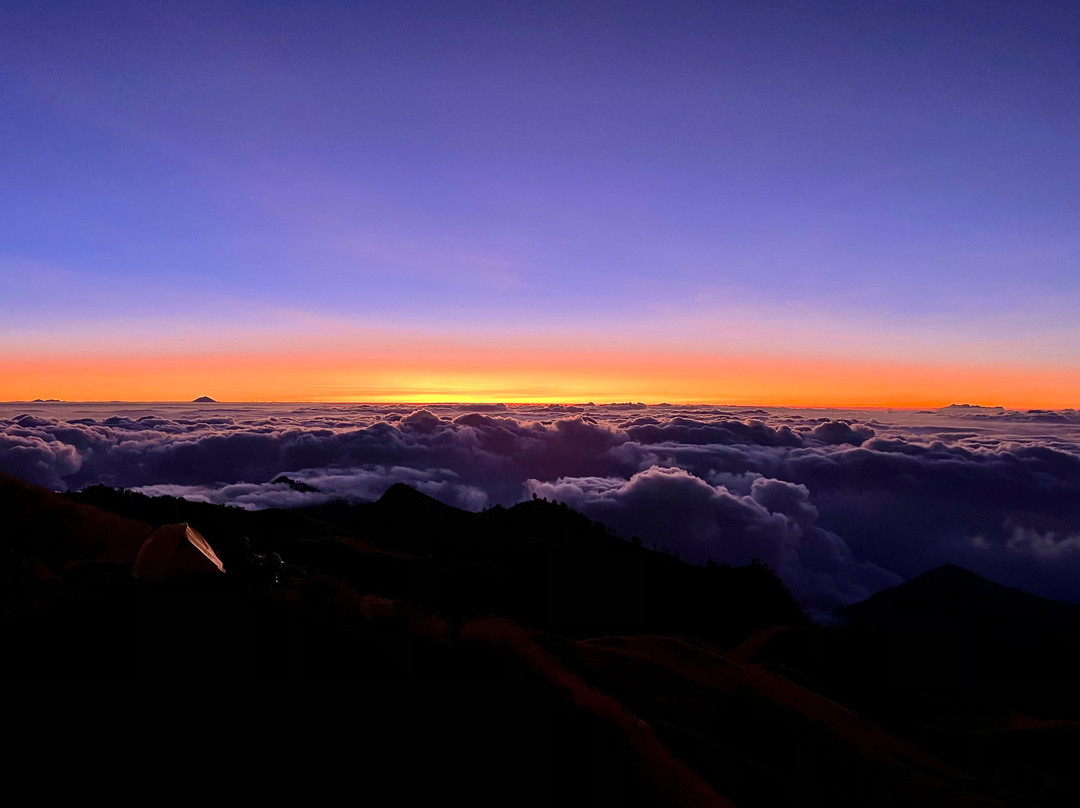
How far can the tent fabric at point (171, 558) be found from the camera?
64.7 feet

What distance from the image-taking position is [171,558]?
65.1 feet

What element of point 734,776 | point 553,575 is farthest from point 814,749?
point 553,575

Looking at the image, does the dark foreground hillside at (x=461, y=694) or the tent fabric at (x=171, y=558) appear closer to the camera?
the dark foreground hillside at (x=461, y=694)

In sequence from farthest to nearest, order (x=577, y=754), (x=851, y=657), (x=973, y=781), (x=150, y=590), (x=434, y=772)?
1. (x=851, y=657)
2. (x=973, y=781)
3. (x=150, y=590)
4. (x=577, y=754)
5. (x=434, y=772)

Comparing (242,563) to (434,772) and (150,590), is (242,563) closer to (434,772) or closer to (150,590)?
(150,590)

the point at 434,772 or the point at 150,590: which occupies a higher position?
the point at 150,590

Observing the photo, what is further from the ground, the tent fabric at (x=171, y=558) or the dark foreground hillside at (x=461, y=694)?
the tent fabric at (x=171, y=558)

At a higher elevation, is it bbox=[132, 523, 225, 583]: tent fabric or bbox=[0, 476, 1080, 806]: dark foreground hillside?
bbox=[132, 523, 225, 583]: tent fabric

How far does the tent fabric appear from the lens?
64.7ft

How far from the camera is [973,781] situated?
29203 millimetres

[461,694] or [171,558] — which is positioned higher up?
[171,558]

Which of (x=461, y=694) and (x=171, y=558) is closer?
(x=461, y=694)

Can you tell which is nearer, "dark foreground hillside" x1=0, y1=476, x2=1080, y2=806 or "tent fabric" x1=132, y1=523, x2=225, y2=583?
"dark foreground hillside" x1=0, y1=476, x2=1080, y2=806

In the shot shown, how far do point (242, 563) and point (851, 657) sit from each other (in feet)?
237
